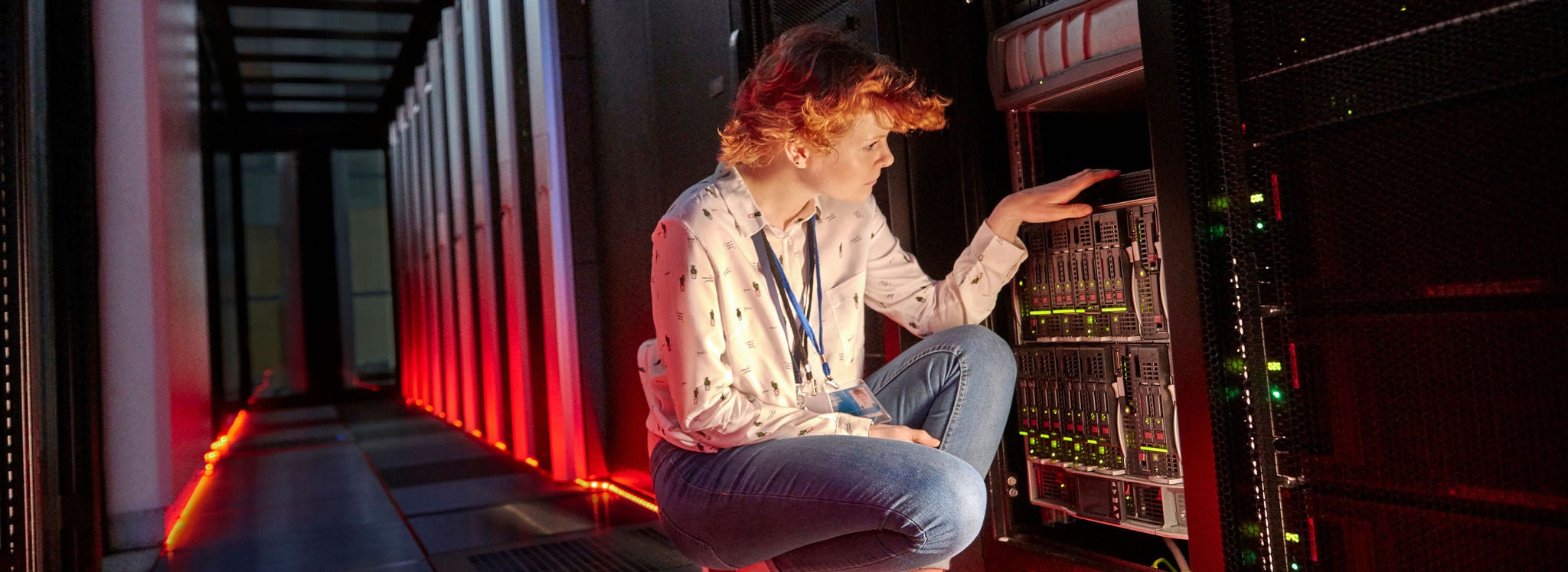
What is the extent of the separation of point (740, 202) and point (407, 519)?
89.7 inches

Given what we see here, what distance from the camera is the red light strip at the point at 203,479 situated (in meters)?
3.19

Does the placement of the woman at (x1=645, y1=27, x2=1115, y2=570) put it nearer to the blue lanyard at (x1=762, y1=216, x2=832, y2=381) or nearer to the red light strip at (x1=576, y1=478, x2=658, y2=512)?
the blue lanyard at (x1=762, y1=216, x2=832, y2=381)

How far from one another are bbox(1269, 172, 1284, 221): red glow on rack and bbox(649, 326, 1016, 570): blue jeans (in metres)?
0.49

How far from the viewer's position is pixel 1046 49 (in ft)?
5.15

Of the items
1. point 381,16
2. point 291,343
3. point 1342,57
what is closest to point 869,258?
point 1342,57

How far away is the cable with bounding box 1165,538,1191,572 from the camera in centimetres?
154

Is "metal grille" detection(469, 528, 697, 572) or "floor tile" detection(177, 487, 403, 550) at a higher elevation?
"floor tile" detection(177, 487, 403, 550)

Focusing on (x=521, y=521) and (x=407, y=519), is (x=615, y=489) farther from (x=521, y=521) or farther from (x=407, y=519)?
(x=407, y=519)

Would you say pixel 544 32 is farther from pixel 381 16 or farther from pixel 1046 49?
pixel 381 16

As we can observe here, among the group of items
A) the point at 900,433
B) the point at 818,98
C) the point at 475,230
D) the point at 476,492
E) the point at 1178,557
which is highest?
the point at 475,230

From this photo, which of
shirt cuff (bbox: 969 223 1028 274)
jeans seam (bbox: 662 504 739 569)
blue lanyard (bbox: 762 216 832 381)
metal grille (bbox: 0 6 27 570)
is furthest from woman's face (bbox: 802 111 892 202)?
metal grille (bbox: 0 6 27 570)

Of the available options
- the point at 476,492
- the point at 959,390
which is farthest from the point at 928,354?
the point at 476,492

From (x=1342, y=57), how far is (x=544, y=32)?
Answer: 10.3 feet

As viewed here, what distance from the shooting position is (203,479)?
449cm
